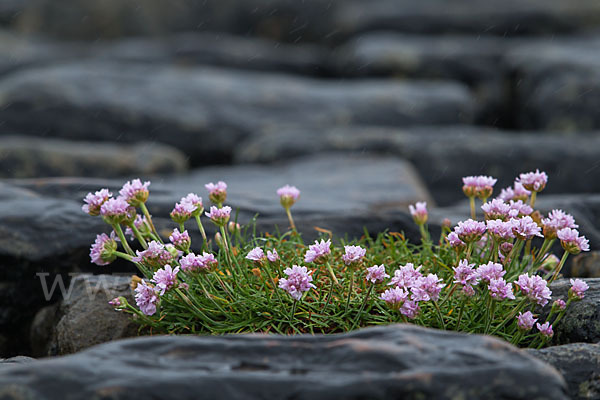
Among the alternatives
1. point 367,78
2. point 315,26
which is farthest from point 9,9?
point 367,78

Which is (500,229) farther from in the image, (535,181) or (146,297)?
(146,297)

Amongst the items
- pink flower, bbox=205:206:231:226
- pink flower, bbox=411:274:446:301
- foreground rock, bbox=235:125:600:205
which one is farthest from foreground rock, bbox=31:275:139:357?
foreground rock, bbox=235:125:600:205

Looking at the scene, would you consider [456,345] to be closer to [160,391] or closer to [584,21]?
[160,391]

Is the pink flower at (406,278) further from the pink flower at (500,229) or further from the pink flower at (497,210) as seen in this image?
the pink flower at (497,210)

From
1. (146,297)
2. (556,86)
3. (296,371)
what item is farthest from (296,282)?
(556,86)

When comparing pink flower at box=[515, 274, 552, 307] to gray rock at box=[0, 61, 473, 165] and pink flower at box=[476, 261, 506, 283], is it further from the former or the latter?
gray rock at box=[0, 61, 473, 165]

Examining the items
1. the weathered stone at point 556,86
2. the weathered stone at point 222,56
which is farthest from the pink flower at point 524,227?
the weathered stone at point 222,56

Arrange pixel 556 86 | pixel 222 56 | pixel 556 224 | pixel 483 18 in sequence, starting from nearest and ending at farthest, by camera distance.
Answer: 1. pixel 556 224
2. pixel 556 86
3. pixel 222 56
4. pixel 483 18
